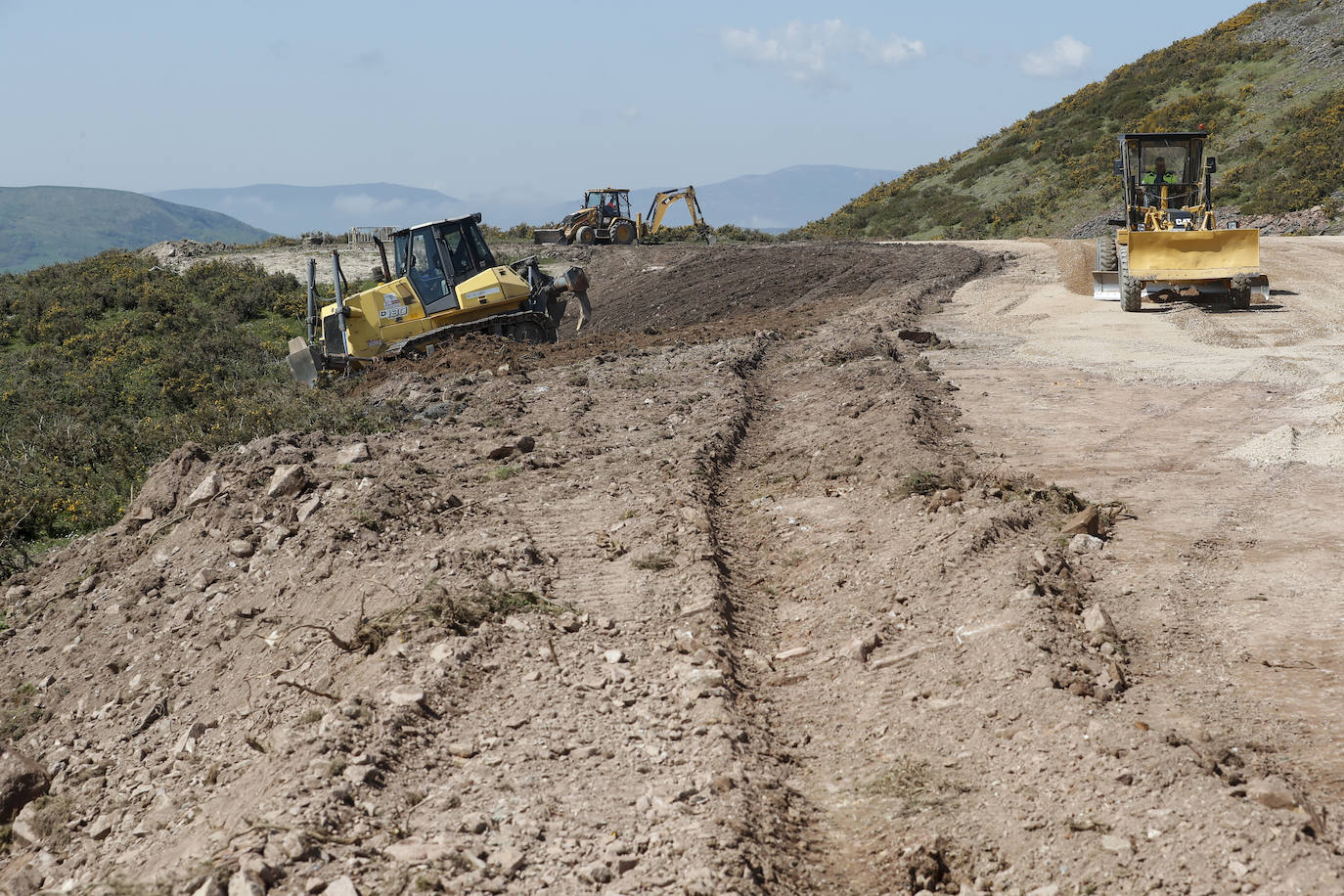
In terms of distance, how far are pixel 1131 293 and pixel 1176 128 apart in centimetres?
2539

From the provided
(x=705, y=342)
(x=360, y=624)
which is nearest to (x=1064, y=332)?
(x=705, y=342)

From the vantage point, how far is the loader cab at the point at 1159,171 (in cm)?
1769

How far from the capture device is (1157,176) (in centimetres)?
1798

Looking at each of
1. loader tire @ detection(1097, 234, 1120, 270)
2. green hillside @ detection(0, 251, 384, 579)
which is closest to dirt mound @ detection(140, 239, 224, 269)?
green hillside @ detection(0, 251, 384, 579)

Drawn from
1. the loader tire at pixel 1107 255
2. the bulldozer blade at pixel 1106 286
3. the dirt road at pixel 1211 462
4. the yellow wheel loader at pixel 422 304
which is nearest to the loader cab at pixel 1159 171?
the loader tire at pixel 1107 255

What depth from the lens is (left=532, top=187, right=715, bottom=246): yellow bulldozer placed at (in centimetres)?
3631

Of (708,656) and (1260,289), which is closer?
(708,656)

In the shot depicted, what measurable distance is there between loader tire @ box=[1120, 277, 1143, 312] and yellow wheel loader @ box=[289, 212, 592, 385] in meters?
9.31

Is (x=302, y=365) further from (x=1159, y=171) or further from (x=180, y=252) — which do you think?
(x=180, y=252)

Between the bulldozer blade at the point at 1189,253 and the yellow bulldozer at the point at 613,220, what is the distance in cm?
2205

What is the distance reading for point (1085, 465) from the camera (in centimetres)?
842

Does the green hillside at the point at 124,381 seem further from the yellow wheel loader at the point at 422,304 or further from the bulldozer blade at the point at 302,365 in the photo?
the yellow wheel loader at the point at 422,304

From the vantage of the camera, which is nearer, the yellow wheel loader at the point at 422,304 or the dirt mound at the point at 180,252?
the yellow wheel loader at the point at 422,304

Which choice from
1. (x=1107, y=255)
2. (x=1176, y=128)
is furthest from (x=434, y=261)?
(x=1176, y=128)
